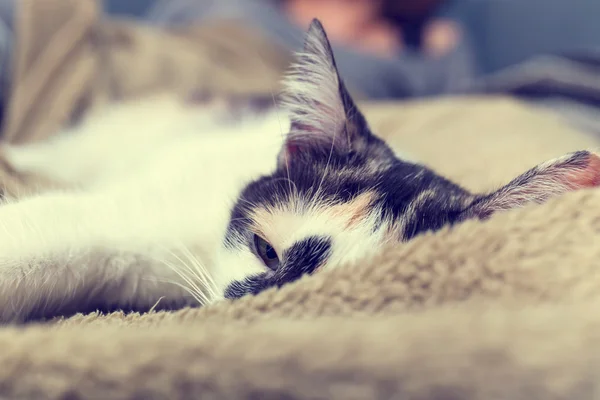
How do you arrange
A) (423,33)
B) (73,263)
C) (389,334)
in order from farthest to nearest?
(423,33), (73,263), (389,334)

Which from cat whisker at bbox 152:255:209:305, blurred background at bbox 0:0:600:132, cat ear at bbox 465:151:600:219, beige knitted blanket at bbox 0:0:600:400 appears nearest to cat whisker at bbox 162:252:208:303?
cat whisker at bbox 152:255:209:305

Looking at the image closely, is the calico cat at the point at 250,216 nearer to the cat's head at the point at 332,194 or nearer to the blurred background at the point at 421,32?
the cat's head at the point at 332,194

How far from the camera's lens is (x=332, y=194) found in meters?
0.58

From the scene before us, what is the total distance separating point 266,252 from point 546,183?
32 centimetres

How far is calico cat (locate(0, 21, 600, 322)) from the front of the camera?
509 mm

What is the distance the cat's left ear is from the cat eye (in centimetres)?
14

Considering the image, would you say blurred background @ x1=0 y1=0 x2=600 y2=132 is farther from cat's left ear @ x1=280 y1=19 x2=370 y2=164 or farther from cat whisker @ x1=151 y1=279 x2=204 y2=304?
cat whisker @ x1=151 y1=279 x2=204 y2=304

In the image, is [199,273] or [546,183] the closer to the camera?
[546,183]

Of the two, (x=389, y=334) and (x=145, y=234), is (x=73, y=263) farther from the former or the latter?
(x=389, y=334)

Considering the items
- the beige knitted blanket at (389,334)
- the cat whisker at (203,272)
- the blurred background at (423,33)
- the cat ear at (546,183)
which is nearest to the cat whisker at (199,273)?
the cat whisker at (203,272)

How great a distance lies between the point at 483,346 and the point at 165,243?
0.51 metres

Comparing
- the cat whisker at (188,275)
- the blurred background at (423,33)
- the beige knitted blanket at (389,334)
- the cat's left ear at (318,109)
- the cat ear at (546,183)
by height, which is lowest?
the cat whisker at (188,275)

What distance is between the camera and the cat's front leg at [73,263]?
1.73ft

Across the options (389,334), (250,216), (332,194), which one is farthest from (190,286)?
(389,334)
